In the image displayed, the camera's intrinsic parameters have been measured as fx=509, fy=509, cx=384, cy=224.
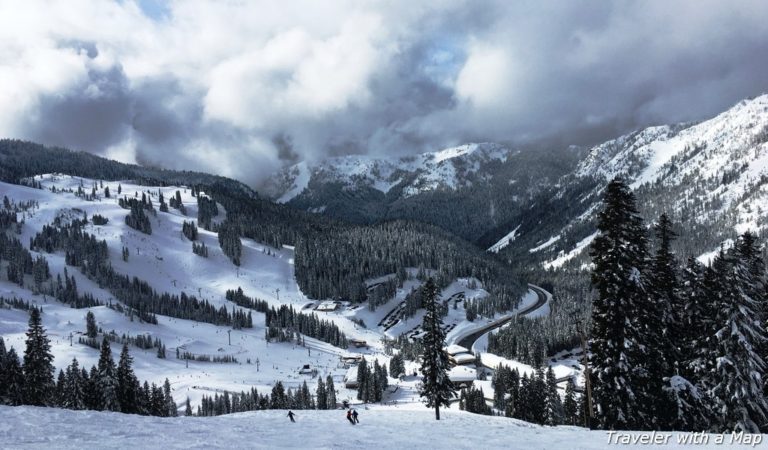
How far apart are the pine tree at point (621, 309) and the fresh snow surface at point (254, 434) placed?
116 inches

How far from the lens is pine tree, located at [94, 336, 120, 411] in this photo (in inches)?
2933

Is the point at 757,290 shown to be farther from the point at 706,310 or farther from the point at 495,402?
the point at 495,402

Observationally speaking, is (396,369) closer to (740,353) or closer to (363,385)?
(363,385)

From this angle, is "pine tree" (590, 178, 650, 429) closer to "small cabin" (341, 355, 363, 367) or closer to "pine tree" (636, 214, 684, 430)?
"pine tree" (636, 214, 684, 430)

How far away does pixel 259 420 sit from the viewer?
43062 millimetres

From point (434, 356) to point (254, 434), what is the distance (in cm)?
3270

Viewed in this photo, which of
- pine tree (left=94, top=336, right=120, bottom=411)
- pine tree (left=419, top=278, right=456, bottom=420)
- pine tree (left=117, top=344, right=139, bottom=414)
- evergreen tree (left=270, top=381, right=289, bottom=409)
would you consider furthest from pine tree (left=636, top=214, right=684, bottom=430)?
evergreen tree (left=270, top=381, right=289, bottom=409)

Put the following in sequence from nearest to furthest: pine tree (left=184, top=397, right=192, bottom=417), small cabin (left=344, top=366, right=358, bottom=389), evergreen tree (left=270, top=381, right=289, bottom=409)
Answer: evergreen tree (left=270, top=381, right=289, bottom=409) → pine tree (left=184, top=397, right=192, bottom=417) → small cabin (left=344, top=366, right=358, bottom=389)

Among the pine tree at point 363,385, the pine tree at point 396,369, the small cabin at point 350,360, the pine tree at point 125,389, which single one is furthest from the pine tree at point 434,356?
the small cabin at point 350,360

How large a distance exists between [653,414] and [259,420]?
30.7m

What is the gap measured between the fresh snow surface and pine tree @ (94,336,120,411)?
43.2 metres

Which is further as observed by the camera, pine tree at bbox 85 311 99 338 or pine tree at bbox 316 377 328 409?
pine tree at bbox 85 311 99 338

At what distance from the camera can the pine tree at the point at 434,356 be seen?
61812mm

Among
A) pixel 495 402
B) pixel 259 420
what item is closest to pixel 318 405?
pixel 495 402
